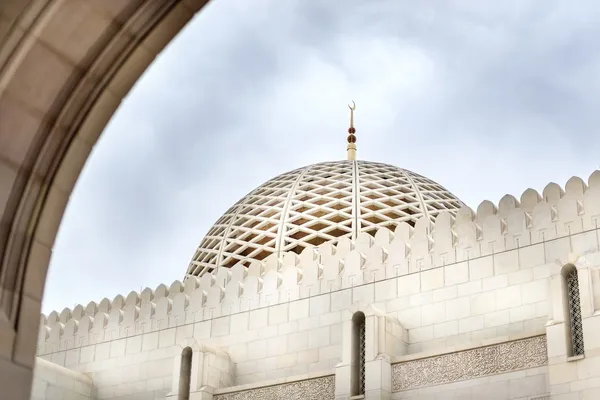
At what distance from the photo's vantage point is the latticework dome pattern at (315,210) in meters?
15.2

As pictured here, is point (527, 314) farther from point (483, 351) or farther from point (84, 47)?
point (84, 47)

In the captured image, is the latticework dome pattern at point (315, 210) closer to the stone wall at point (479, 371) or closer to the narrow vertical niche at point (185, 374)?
the narrow vertical niche at point (185, 374)

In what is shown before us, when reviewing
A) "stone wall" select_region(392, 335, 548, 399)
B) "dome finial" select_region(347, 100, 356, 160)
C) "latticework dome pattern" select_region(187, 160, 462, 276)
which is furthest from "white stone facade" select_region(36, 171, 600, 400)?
"dome finial" select_region(347, 100, 356, 160)

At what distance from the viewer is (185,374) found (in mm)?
12398

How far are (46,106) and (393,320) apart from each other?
825 cm

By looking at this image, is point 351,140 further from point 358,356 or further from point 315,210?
point 358,356

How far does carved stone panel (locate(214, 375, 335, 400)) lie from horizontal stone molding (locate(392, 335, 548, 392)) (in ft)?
2.68

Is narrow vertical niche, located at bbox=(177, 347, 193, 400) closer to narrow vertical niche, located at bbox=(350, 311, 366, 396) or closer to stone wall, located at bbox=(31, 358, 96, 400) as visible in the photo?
stone wall, located at bbox=(31, 358, 96, 400)

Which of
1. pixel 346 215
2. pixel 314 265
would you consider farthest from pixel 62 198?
pixel 346 215

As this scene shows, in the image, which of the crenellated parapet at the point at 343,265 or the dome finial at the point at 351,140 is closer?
the crenellated parapet at the point at 343,265

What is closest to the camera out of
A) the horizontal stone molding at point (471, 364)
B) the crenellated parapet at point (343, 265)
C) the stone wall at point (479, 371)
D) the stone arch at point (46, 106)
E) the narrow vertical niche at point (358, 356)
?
the stone arch at point (46, 106)

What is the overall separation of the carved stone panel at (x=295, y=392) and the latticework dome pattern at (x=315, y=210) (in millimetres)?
3432

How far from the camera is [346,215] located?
50.3 feet

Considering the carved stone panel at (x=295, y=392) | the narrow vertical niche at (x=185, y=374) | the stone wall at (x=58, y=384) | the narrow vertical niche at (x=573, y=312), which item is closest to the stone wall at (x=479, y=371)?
the narrow vertical niche at (x=573, y=312)
